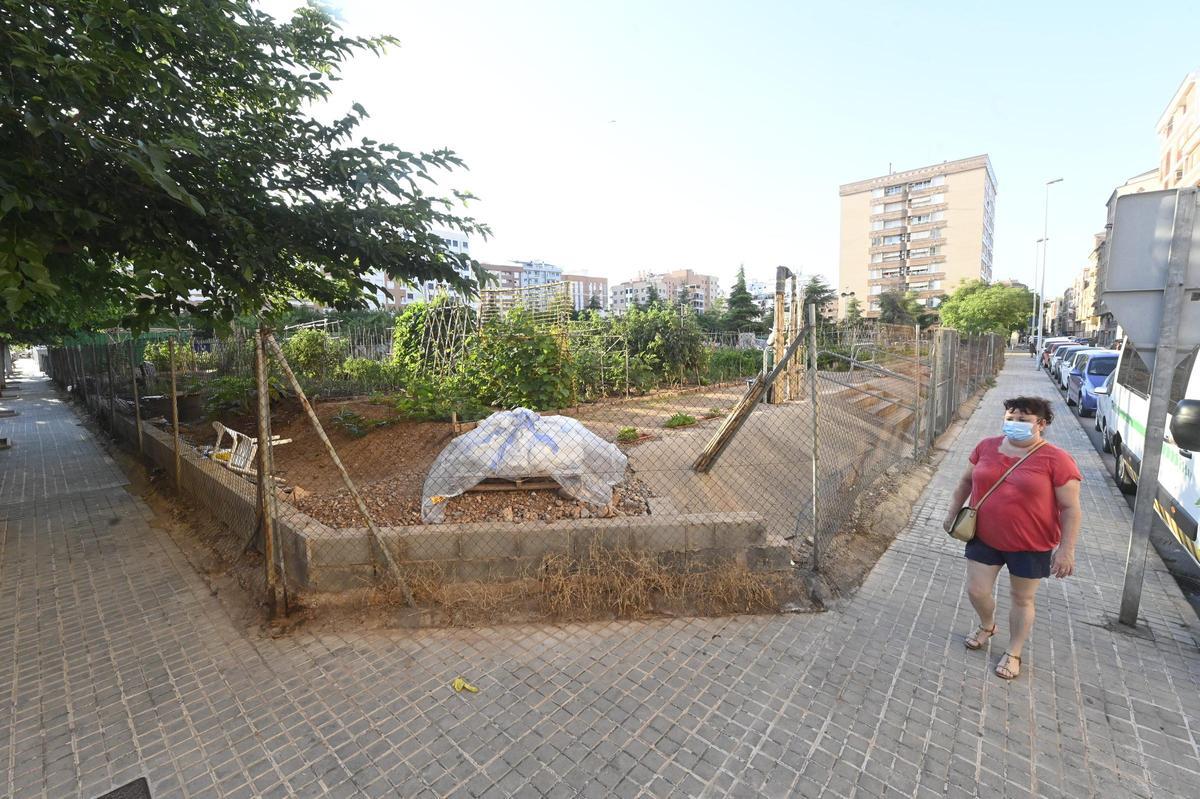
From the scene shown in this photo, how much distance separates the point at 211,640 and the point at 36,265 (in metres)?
2.38

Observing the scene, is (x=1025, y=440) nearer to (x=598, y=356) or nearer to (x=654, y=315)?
(x=598, y=356)

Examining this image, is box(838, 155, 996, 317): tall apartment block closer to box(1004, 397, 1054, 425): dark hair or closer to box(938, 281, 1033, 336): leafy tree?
box(938, 281, 1033, 336): leafy tree

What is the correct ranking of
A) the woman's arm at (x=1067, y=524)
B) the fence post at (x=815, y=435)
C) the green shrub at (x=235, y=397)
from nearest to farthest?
the woman's arm at (x=1067, y=524)
the fence post at (x=815, y=435)
the green shrub at (x=235, y=397)

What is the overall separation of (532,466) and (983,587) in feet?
10.3

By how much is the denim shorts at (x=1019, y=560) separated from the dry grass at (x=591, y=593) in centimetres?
127

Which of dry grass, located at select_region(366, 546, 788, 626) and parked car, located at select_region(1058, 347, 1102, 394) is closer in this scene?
dry grass, located at select_region(366, 546, 788, 626)

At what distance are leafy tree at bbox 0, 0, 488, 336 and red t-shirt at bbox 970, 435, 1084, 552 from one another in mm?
3580

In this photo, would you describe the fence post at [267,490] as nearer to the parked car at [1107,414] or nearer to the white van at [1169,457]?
the white van at [1169,457]

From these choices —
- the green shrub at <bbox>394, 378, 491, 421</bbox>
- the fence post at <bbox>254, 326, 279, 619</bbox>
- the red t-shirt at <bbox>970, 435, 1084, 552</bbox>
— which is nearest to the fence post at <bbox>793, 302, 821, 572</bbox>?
the red t-shirt at <bbox>970, 435, 1084, 552</bbox>

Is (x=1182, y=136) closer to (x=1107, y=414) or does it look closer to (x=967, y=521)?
(x=1107, y=414)

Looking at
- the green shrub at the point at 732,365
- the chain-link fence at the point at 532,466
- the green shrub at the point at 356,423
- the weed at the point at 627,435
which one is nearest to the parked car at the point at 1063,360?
the chain-link fence at the point at 532,466

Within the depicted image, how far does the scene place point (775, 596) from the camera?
382cm

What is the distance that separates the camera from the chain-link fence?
3.73m

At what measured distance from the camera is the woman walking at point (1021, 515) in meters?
2.84
